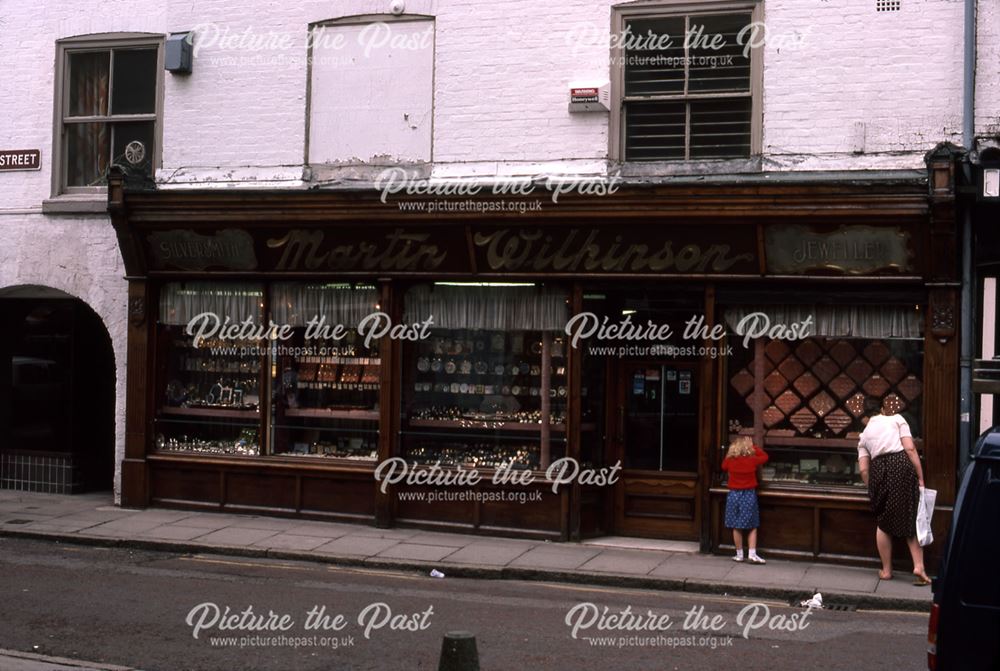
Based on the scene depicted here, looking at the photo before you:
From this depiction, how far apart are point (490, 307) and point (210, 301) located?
3.92 m

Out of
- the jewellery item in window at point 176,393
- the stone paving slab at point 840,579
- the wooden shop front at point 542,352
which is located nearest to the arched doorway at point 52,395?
the wooden shop front at point 542,352

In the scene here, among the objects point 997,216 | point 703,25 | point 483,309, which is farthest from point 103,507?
point 997,216

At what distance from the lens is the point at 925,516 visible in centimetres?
1127

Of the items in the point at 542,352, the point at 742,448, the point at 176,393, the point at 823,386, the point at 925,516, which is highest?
the point at 542,352

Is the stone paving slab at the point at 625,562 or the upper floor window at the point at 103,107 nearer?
the stone paving slab at the point at 625,562

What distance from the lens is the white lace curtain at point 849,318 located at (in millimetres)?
12430

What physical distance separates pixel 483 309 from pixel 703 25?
4.24 m

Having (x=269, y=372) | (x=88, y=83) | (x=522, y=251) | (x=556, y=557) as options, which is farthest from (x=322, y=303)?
(x=88, y=83)

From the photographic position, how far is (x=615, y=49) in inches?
530

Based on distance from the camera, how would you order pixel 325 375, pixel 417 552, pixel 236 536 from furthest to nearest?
pixel 325 375
pixel 236 536
pixel 417 552

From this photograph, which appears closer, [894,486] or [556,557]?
[894,486]

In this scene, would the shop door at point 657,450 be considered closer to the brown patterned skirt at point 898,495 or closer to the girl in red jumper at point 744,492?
the girl in red jumper at point 744,492

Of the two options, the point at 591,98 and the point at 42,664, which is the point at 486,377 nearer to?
the point at 591,98

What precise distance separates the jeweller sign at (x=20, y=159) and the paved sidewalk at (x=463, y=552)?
4.69 meters
